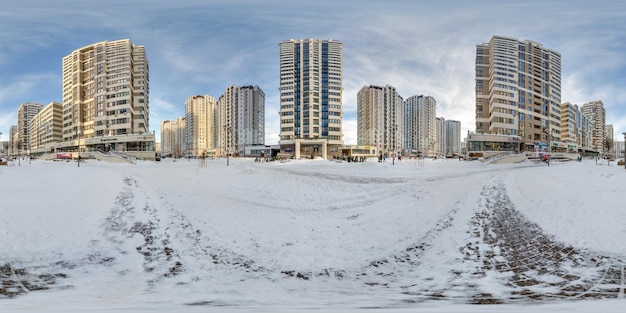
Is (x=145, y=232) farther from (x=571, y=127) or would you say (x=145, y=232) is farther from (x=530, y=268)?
(x=571, y=127)

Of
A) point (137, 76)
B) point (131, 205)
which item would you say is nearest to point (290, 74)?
point (137, 76)

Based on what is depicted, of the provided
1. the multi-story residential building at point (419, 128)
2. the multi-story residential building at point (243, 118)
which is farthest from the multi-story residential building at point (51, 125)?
the multi-story residential building at point (419, 128)

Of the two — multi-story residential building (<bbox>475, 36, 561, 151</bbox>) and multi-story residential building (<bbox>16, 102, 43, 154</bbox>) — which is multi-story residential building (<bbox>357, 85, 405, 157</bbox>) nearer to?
multi-story residential building (<bbox>475, 36, 561, 151</bbox>)

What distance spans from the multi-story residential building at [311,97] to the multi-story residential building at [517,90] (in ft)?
136

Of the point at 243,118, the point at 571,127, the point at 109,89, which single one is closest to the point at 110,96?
the point at 109,89

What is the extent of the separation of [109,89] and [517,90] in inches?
4472

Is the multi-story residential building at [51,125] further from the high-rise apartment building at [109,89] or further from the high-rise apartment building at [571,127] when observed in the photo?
the high-rise apartment building at [571,127]

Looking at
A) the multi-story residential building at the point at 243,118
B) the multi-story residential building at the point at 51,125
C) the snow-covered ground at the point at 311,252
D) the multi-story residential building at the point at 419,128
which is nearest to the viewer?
the snow-covered ground at the point at 311,252

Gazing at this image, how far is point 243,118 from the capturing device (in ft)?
558

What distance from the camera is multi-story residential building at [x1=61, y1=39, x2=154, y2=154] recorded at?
88.8 metres

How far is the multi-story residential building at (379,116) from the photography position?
16125cm

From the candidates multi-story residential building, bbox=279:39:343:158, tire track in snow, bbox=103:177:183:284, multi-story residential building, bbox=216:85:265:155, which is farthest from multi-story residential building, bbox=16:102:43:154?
tire track in snow, bbox=103:177:183:284

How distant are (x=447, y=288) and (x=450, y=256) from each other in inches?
78.8

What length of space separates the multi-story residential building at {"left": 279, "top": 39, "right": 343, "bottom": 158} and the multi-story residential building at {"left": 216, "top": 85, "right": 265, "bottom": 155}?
220 feet
